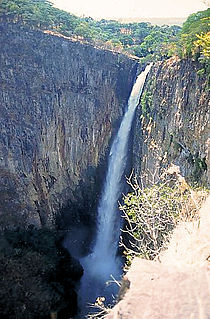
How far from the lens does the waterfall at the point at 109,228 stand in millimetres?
17517

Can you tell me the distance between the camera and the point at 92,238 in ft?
69.5

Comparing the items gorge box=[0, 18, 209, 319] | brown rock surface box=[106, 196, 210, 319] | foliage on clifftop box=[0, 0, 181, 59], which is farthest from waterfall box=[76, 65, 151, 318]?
brown rock surface box=[106, 196, 210, 319]

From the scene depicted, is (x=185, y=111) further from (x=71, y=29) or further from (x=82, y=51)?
(x=71, y=29)

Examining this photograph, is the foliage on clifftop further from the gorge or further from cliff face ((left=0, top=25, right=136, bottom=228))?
cliff face ((left=0, top=25, right=136, bottom=228))

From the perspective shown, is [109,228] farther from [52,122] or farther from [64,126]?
[52,122]

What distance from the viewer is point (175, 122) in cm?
1433

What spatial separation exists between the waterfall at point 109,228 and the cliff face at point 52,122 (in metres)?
0.87

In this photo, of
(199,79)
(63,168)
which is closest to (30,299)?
(63,168)

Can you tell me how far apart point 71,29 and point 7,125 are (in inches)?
446

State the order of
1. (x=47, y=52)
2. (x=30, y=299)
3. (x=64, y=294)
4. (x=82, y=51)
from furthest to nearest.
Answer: (x=82, y=51) → (x=47, y=52) → (x=64, y=294) → (x=30, y=299)

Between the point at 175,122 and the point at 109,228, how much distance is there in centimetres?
920

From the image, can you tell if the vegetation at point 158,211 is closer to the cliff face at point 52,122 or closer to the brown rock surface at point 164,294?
the brown rock surface at point 164,294

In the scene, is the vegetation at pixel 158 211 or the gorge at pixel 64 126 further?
the gorge at pixel 64 126

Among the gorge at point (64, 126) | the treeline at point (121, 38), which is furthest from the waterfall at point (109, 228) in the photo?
the treeline at point (121, 38)
